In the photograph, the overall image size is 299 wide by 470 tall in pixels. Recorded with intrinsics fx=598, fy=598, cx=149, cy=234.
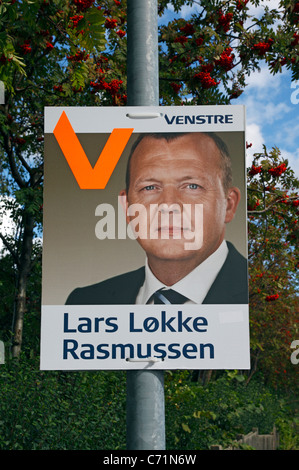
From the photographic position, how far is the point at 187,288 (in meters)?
3.42

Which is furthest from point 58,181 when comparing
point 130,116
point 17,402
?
point 17,402

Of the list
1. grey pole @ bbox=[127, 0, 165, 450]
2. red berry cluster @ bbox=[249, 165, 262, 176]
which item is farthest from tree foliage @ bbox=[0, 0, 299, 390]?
grey pole @ bbox=[127, 0, 165, 450]

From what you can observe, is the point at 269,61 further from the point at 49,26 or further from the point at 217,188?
the point at 217,188

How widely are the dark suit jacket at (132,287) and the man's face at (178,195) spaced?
0.14 meters

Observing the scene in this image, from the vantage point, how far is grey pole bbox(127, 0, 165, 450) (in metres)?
3.26

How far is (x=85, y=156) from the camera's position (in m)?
3.46

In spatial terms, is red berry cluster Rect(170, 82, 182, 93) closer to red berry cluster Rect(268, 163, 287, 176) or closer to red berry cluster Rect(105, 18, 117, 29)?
red berry cluster Rect(105, 18, 117, 29)

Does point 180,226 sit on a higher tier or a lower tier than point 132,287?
higher

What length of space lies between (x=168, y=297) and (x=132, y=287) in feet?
0.70

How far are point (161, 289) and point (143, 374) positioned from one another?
19.1 inches

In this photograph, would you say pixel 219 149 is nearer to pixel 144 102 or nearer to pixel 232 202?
pixel 232 202

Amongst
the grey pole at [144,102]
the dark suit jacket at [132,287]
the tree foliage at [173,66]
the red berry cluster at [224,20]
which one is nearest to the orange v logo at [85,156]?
the grey pole at [144,102]

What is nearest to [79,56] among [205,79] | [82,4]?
[82,4]

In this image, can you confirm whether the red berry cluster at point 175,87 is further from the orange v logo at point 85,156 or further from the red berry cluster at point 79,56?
the orange v logo at point 85,156
